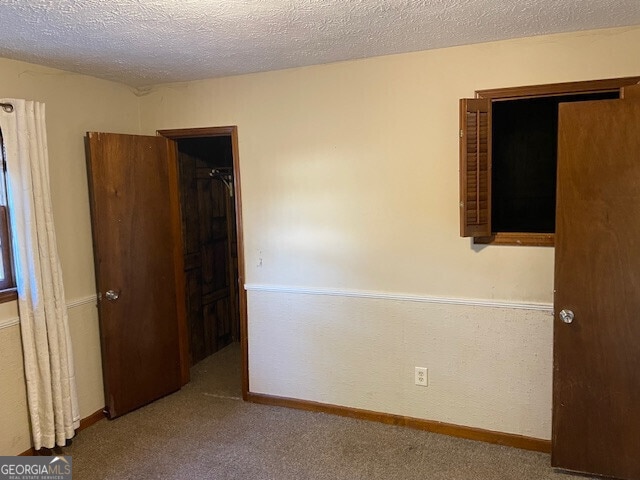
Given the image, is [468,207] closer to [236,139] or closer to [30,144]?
[236,139]

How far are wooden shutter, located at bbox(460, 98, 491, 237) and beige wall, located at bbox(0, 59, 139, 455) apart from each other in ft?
7.64

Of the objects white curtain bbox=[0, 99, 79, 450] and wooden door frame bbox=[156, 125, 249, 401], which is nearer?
white curtain bbox=[0, 99, 79, 450]

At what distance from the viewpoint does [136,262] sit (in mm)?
3289

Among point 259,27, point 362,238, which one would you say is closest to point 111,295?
point 362,238

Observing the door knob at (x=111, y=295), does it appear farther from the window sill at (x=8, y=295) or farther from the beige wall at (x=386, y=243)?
the beige wall at (x=386, y=243)

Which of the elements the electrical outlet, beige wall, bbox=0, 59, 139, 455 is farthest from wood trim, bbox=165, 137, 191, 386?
the electrical outlet

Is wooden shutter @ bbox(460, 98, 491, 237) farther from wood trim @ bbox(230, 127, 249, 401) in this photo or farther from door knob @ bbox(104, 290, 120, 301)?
door knob @ bbox(104, 290, 120, 301)

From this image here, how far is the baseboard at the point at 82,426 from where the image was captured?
2750mm

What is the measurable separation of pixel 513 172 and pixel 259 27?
1778mm

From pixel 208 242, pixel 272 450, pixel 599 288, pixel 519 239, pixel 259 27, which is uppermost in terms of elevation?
pixel 259 27

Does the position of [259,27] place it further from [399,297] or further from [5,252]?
[5,252]

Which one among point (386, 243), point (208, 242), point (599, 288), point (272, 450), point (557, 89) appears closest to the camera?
point (599, 288)

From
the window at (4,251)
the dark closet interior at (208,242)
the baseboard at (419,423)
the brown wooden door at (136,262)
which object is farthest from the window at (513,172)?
the window at (4,251)

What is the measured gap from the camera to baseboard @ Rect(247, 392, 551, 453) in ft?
9.06
